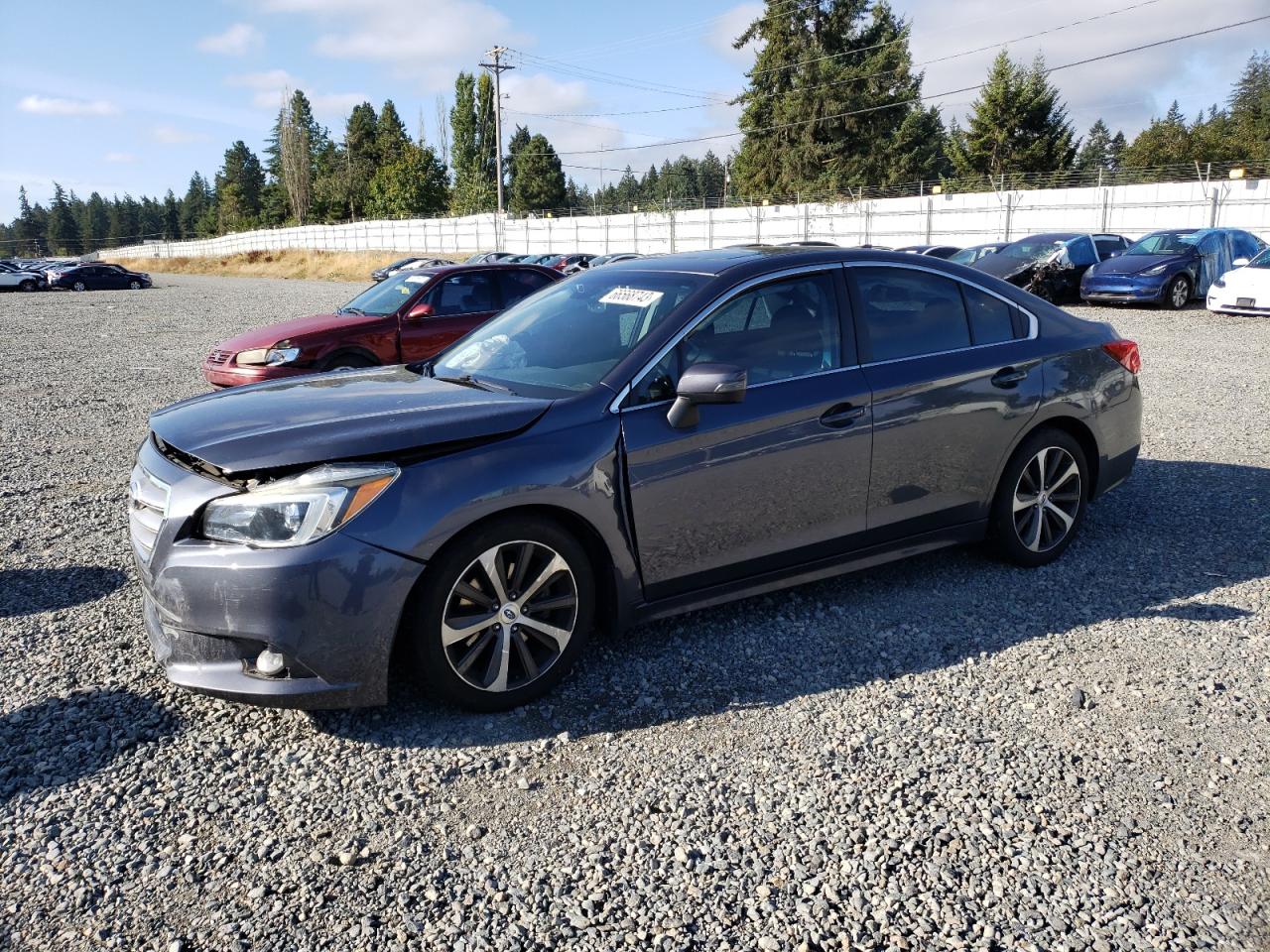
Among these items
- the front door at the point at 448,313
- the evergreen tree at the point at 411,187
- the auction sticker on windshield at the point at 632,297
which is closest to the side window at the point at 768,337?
the auction sticker on windshield at the point at 632,297

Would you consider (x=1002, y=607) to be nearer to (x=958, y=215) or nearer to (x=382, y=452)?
(x=382, y=452)

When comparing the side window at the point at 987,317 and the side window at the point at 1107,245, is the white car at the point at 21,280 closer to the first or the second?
the side window at the point at 1107,245

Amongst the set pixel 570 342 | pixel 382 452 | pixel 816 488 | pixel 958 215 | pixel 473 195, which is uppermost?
pixel 473 195

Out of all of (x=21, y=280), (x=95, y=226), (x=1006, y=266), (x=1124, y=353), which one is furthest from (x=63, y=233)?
(x=1124, y=353)

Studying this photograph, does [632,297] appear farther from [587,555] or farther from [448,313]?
[448,313]

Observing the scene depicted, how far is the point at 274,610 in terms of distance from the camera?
10.4 ft

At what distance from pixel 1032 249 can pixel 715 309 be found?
19.9 metres

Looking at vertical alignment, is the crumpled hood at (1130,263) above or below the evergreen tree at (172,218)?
below

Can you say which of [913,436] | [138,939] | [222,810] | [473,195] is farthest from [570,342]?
[473,195]

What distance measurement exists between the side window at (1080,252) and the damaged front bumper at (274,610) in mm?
21232

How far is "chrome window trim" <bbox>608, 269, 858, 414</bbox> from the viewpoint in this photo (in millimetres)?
3840

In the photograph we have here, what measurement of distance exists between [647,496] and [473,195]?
7647 cm

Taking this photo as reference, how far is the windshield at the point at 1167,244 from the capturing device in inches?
801

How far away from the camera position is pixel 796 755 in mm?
3365
